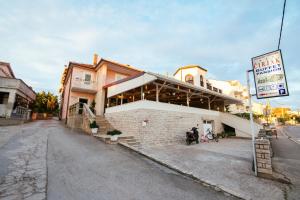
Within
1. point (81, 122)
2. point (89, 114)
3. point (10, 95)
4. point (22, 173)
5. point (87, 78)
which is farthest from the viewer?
point (87, 78)

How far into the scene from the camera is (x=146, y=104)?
953 centimetres

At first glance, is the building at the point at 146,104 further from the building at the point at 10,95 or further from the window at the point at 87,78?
the building at the point at 10,95

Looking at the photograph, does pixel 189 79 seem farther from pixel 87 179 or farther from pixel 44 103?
pixel 44 103

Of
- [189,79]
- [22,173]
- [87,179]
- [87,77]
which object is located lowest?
[87,179]

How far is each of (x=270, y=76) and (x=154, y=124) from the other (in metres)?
6.62

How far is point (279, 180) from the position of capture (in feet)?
14.1

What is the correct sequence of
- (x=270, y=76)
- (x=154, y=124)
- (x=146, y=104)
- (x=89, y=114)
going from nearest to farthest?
(x=270, y=76) < (x=146, y=104) < (x=154, y=124) < (x=89, y=114)

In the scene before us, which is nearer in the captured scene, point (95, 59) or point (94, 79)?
point (94, 79)

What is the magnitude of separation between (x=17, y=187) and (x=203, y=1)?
1122cm

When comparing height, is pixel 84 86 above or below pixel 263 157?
above

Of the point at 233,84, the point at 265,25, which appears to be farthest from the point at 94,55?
the point at 233,84

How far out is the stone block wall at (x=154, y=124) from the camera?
368 inches

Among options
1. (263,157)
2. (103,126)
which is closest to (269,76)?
(263,157)

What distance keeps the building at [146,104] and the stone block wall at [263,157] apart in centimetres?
590
